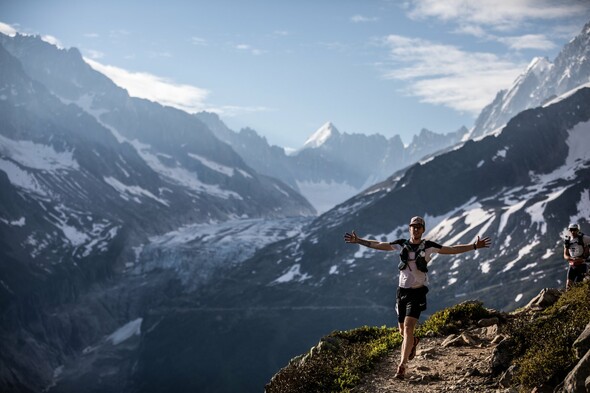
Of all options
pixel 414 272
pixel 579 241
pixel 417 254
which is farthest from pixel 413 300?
pixel 579 241

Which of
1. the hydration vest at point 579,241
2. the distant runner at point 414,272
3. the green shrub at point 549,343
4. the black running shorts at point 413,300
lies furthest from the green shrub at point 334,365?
the hydration vest at point 579,241

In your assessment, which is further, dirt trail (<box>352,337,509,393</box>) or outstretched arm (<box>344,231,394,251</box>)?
outstretched arm (<box>344,231,394,251</box>)

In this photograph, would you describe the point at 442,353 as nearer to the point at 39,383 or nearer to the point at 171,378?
the point at 171,378

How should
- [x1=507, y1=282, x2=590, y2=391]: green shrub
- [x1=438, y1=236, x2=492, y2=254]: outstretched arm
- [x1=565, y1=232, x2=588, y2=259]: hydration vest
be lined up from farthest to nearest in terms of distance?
[x1=565, y1=232, x2=588, y2=259]: hydration vest < [x1=438, y1=236, x2=492, y2=254]: outstretched arm < [x1=507, y1=282, x2=590, y2=391]: green shrub

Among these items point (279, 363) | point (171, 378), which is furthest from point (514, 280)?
point (171, 378)

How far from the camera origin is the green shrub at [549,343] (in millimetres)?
13719

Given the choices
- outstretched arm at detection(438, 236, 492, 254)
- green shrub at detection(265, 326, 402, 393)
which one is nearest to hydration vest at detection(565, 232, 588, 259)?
green shrub at detection(265, 326, 402, 393)

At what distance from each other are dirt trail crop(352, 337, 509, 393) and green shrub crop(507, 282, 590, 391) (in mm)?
936

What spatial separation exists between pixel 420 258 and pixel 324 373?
4.64m

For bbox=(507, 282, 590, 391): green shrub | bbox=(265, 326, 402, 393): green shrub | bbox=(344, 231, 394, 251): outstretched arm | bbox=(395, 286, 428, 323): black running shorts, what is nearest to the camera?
bbox=(507, 282, 590, 391): green shrub

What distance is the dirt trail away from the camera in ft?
51.2

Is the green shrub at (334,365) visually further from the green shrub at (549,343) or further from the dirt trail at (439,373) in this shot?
the green shrub at (549,343)

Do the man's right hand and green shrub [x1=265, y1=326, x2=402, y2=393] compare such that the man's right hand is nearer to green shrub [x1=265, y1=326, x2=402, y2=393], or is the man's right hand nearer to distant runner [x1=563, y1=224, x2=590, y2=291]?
green shrub [x1=265, y1=326, x2=402, y2=393]

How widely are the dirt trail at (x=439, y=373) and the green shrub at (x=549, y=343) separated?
94 cm
